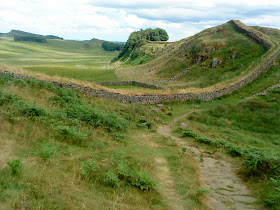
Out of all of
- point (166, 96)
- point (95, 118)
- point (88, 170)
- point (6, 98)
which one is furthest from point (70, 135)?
point (166, 96)

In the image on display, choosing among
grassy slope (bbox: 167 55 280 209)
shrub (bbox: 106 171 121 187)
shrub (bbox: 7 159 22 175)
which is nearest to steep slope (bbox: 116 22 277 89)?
grassy slope (bbox: 167 55 280 209)

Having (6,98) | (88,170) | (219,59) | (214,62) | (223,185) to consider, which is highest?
(219,59)

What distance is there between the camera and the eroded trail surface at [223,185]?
27.3ft

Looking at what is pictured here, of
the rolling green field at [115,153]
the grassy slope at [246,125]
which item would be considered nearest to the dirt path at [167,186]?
the rolling green field at [115,153]

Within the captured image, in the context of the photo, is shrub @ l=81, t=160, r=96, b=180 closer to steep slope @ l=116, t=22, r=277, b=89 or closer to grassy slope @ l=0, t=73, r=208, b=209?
grassy slope @ l=0, t=73, r=208, b=209

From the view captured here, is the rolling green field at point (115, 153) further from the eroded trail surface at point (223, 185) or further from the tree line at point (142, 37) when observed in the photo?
the tree line at point (142, 37)

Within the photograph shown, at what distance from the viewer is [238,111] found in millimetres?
25656

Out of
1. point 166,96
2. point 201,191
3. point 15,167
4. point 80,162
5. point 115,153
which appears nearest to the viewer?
point 15,167

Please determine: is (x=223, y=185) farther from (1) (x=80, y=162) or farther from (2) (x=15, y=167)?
(2) (x=15, y=167)

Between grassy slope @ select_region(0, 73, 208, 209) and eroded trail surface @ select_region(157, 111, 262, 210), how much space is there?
2.24 ft

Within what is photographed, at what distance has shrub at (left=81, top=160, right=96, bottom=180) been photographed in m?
7.83

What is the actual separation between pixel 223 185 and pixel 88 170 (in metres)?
5.80

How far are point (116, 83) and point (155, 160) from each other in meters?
32.9

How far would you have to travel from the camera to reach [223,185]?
1007cm
